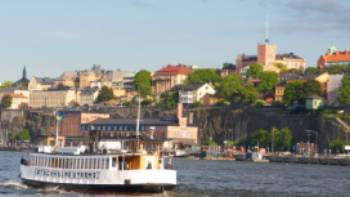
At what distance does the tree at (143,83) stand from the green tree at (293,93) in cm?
4199

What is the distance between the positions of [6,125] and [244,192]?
132 metres

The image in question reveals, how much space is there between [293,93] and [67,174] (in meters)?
95.1

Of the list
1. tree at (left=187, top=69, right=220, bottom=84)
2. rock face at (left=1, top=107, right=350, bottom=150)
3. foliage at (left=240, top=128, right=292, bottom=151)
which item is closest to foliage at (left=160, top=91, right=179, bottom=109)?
rock face at (left=1, top=107, right=350, bottom=150)

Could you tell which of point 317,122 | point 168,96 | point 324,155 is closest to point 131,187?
point 324,155

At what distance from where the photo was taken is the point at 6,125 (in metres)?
184

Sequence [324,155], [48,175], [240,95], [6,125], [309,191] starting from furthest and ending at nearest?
[6,125] < [240,95] < [324,155] < [309,191] < [48,175]

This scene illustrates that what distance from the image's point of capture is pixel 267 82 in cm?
16338

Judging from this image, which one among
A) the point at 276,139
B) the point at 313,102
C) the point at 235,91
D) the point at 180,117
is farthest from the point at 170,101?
the point at 276,139

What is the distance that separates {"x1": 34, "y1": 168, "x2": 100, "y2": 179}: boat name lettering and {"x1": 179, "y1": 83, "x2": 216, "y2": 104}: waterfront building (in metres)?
112

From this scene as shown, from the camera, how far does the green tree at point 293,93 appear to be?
14350 cm

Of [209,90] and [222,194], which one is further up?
[209,90]

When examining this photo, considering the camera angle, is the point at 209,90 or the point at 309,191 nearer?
the point at 309,191

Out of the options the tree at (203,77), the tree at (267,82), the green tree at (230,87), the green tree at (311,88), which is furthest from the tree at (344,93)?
the tree at (203,77)

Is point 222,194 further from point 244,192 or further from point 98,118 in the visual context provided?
point 98,118
